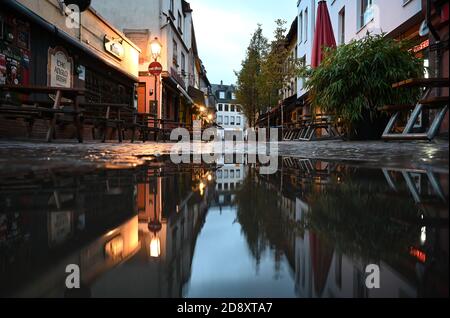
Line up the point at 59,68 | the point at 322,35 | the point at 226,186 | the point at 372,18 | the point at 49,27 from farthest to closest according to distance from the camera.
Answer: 1. the point at 372,18
2. the point at 322,35
3. the point at 59,68
4. the point at 49,27
5. the point at 226,186

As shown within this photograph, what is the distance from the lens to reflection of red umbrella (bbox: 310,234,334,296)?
676 mm

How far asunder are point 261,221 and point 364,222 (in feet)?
0.90

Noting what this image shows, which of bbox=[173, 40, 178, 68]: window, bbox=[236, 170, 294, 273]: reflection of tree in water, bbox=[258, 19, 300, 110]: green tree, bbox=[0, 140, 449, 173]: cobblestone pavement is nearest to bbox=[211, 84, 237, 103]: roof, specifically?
bbox=[258, 19, 300, 110]: green tree

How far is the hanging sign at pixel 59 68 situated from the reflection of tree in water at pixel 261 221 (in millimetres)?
9024

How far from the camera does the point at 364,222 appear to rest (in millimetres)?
1005

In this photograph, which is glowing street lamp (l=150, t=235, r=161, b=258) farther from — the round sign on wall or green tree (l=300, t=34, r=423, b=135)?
the round sign on wall

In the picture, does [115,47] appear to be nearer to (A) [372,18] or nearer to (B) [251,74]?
(A) [372,18]

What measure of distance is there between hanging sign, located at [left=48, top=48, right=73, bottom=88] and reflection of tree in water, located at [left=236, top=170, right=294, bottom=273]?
9024mm

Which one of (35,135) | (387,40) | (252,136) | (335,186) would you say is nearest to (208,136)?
(252,136)

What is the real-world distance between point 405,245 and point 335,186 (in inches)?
32.6

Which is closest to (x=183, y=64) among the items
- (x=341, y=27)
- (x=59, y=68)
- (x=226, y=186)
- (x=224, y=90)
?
(x=341, y=27)

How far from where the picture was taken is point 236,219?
3.67 feet

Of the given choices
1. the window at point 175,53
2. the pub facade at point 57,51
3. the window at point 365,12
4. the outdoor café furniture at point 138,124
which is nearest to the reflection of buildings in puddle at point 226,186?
the pub facade at point 57,51

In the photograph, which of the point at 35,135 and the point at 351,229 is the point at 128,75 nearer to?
the point at 35,135
